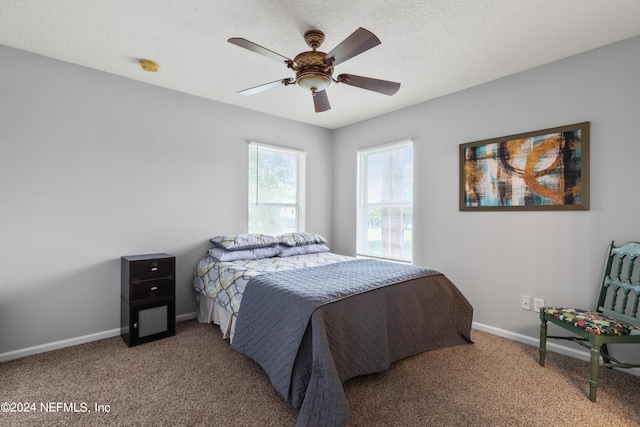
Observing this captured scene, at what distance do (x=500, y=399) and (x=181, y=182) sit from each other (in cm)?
342

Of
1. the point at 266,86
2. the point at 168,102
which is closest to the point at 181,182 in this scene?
the point at 168,102

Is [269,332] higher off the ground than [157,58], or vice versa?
Result: [157,58]

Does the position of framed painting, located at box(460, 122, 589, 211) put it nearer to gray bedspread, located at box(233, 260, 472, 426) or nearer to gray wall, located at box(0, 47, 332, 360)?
gray bedspread, located at box(233, 260, 472, 426)

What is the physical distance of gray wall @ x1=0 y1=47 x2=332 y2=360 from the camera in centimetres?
246

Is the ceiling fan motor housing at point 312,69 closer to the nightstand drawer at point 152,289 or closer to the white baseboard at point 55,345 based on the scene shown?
the nightstand drawer at point 152,289

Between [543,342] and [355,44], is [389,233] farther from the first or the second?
[355,44]

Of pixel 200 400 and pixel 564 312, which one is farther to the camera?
pixel 564 312

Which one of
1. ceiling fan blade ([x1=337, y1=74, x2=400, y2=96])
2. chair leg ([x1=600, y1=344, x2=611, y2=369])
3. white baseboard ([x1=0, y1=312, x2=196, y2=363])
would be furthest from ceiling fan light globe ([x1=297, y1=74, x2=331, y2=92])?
white baseboard ([x1=0, y1=312, x2=196, y2=363])

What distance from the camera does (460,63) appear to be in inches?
104

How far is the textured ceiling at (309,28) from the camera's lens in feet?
6.35

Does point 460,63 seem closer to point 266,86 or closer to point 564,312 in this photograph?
point 266,86

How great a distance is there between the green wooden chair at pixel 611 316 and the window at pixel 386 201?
174 centimetres

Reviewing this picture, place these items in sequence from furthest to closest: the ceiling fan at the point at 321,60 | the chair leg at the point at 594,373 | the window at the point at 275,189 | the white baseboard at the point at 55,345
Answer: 1. the window at the point at 275,189
2. the white baseboard at the point at 55,345
3. the chair leg at the point at 594,373
4. the ceiling fan at the point at 321,60

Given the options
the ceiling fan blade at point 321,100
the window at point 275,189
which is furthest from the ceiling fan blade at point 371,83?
the window at point 275,189
